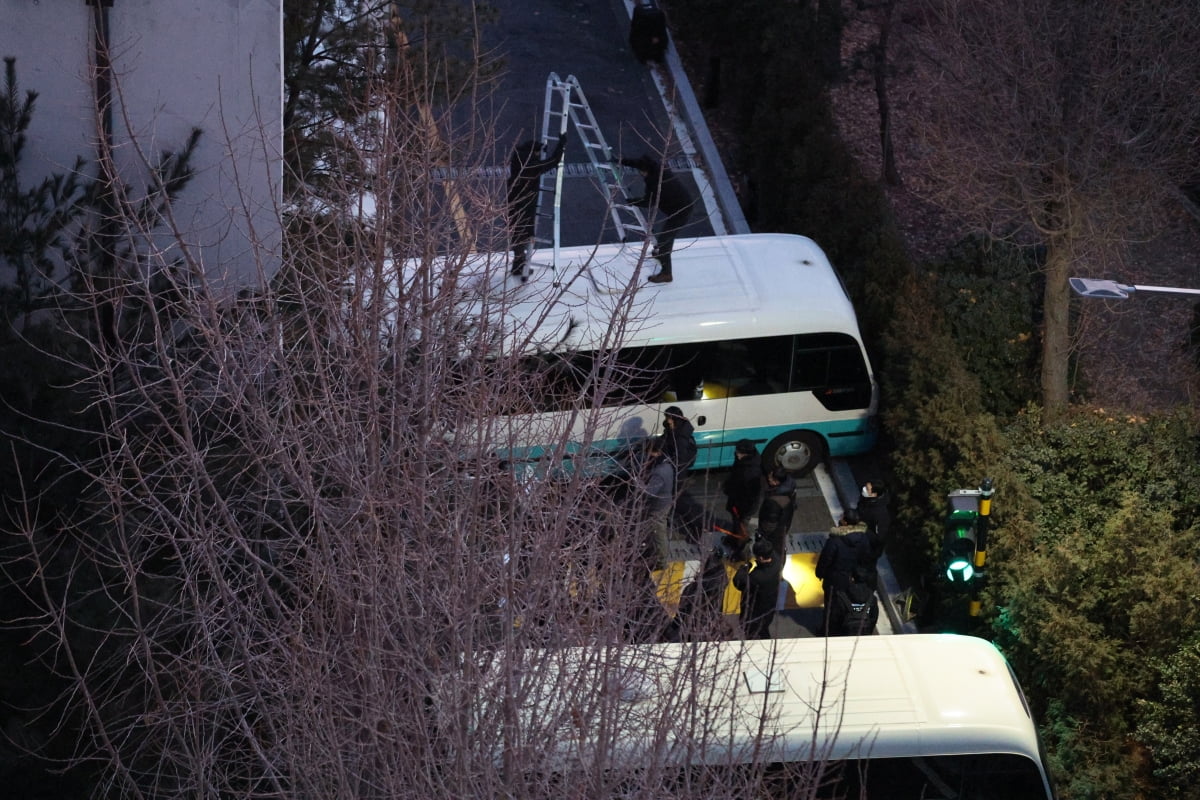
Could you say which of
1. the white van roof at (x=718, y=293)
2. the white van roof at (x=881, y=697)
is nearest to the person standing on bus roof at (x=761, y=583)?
the white van roof at (x=881, y=697)

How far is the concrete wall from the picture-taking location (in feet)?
38.0

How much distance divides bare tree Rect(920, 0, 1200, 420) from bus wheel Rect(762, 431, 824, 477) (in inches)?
102

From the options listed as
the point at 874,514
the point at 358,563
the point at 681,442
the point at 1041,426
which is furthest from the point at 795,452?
the point at 358,563

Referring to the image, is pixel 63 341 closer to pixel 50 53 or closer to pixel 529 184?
pixel 50 53

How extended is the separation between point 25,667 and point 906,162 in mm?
17131

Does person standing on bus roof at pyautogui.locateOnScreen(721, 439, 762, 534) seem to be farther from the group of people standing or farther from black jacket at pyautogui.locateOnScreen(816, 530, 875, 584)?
black jacket at pyautogui.locateOnScreen(816, 530, 875, 584)

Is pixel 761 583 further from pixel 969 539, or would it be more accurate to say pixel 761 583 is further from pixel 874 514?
pixel 969 539

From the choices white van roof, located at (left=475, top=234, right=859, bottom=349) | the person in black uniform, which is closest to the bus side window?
white van roof, located at (left=475, top=234, right=859, bottom=349)

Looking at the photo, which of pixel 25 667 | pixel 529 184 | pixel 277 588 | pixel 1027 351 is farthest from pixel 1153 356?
pixel 25 667

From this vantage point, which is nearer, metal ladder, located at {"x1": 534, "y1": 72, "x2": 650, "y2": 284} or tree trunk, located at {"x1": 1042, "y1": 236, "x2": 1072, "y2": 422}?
tree trunk, located at {"x1": 1042, "y1": 236, "x2": 1072, "y2": 422}

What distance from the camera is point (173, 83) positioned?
12195 millimetres

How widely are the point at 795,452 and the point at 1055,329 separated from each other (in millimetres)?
3156

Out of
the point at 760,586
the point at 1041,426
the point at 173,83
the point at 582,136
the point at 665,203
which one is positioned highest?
the point at 173,83

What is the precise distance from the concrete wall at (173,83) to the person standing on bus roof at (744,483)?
5.08m
